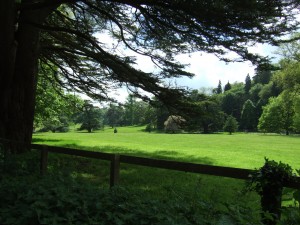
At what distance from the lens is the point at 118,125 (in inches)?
4993

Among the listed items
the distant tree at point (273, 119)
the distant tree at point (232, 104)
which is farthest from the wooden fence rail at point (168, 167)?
the distant tree at point (232, 104)

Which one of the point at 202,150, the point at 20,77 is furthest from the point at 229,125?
the point at 20,77

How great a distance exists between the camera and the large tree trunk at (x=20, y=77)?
33.1 feet

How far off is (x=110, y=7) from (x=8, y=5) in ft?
9.98

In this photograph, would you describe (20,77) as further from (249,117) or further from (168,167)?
(249,117)

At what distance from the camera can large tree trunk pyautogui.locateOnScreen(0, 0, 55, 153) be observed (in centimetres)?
1010

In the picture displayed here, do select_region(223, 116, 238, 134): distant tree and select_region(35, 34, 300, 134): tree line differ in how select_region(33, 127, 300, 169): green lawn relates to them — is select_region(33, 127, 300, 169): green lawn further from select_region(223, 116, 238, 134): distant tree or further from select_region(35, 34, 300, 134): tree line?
select_region(223, 116, 238, 134): distant tree

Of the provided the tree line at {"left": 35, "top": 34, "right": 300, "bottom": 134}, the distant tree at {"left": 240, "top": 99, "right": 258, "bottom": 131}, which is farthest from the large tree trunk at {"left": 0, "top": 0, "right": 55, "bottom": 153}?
the distant tree at {"left": 240, "top": 99, "right": 258, "bottom": 131}

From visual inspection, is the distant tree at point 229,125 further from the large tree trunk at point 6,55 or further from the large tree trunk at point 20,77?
the large tree trunk at point 6,55

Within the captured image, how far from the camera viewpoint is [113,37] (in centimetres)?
1309

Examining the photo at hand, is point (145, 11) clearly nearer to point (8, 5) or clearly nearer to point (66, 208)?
point (8, 5)

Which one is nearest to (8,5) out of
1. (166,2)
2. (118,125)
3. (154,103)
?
(166,2)

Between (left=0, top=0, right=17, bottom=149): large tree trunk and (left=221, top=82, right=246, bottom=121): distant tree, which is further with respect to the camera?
(left=221, top=82, right=246, bottom=121): distant tree

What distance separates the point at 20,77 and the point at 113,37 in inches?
161
